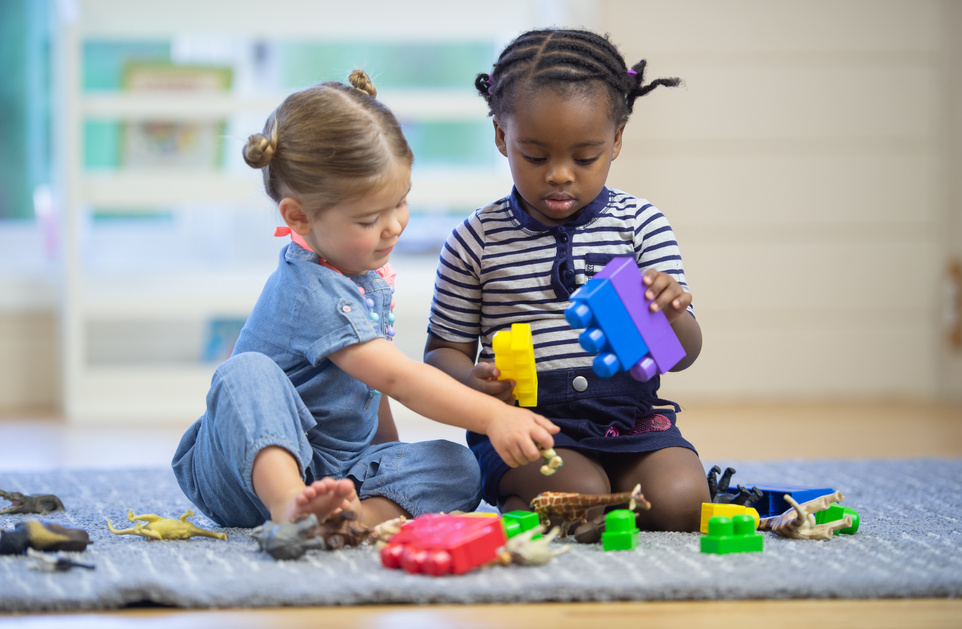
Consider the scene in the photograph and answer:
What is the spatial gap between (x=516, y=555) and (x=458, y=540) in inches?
2.3

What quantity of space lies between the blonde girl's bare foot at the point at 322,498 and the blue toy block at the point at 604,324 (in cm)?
25

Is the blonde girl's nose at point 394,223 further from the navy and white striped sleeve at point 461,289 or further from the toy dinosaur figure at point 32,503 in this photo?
the toy dinosaur figure at point 32,503

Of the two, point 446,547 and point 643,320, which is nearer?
point 446,547

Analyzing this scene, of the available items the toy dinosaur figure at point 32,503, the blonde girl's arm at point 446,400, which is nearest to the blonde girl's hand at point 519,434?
the blonde girl's arm at point 446,400

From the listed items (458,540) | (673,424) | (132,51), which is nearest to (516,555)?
(458,540)

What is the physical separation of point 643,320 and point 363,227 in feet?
0.97

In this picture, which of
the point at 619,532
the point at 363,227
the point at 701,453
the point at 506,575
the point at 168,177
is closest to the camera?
the point at 506,575

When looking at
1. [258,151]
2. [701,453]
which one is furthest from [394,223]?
[701,453]

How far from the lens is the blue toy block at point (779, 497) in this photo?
3.52 feet

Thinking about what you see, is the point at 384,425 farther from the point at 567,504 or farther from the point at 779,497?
the point at 779,497

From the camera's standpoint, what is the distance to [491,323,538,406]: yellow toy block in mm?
969

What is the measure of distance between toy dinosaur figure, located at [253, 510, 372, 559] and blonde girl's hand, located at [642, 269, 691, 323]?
35 cm

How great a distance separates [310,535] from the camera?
0.88m

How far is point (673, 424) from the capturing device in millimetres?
1159
